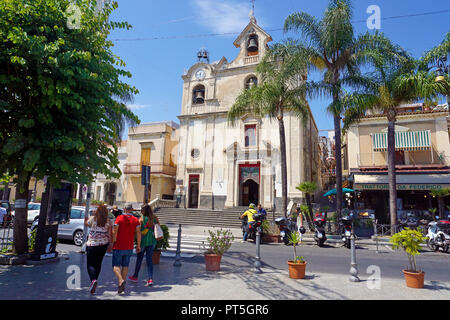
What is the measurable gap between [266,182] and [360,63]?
11145 millimetres

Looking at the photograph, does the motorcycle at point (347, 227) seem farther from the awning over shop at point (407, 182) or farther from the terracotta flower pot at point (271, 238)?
the awning over shop at point (407, 182)

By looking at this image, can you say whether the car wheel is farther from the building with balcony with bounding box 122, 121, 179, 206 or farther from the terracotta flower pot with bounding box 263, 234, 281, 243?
the building with balcony with bounding box 122, 121, 179, 206

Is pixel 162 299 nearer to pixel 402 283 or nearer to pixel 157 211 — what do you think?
pixel 402 283

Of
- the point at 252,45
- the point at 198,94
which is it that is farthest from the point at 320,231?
the point at 252,45

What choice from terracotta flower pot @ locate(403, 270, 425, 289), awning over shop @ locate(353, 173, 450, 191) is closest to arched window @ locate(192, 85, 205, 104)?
awning over shop @ locate(353, 173, 450, 191)

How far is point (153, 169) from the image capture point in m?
29.0

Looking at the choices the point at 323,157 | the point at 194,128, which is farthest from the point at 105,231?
the point at 323,157

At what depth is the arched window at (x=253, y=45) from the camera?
2605cm

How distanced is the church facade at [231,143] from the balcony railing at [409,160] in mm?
4657

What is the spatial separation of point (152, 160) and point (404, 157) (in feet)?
74.5

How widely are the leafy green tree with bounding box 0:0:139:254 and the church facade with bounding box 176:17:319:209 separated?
1668cm

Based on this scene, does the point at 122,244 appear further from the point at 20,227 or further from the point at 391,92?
the point at 391,92

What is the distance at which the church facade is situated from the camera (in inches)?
907
